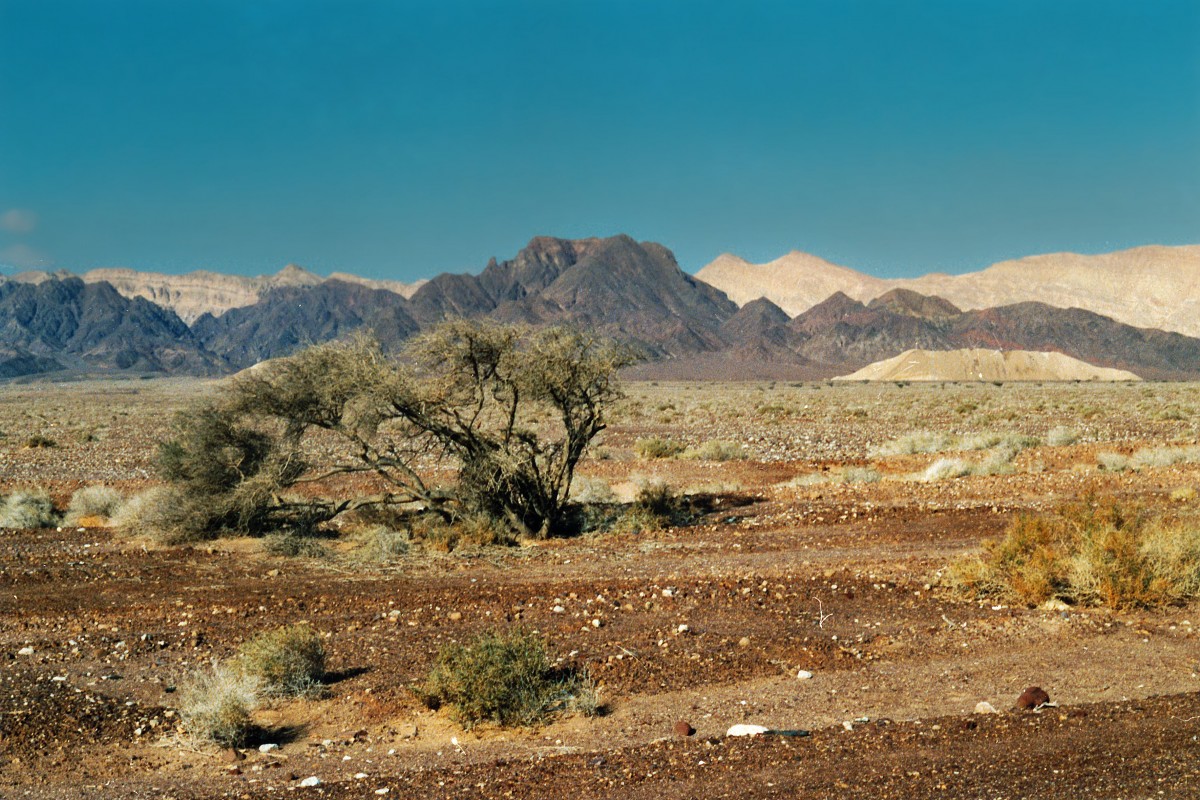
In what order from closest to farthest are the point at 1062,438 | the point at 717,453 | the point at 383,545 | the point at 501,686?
the point at 501,686
the point at 383,545
the point at 717,453
the point at 1062,438

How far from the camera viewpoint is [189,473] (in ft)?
58.3

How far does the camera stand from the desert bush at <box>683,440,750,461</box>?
2952cm

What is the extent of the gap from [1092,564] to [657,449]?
20.0 m

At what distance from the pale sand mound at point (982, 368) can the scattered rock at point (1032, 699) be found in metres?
120

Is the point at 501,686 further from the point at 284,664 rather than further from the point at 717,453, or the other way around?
the point at 717,453

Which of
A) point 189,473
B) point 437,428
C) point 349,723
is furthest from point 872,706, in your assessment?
point 189,473

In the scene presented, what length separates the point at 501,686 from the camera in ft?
26.5

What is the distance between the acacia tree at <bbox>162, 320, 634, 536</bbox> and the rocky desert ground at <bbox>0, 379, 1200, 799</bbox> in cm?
123

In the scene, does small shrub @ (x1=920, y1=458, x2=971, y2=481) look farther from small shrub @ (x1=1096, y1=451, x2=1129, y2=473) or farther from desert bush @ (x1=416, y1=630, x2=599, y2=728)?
desert bush @ (x1=416, y1=630, x2=599, y2=728)

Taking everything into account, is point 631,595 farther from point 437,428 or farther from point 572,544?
point 437,428

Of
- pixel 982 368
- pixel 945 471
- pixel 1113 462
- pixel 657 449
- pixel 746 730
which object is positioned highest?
pixel 982 368

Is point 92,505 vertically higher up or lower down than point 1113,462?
lower down

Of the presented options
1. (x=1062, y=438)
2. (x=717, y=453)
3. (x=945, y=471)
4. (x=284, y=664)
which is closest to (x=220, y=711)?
(x=284, y=664)

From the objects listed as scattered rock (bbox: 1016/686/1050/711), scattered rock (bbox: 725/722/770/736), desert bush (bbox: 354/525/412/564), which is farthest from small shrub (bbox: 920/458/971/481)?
scattered rock (bbox: 725/722/770/736)
